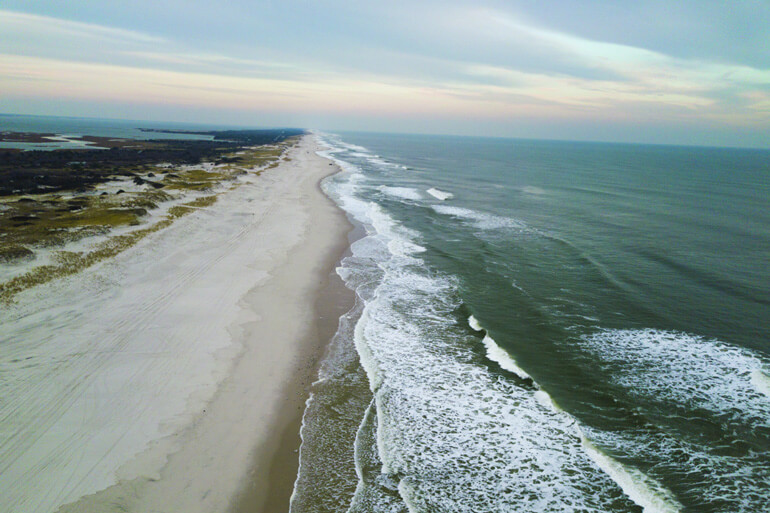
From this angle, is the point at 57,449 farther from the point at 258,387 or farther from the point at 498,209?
the point at 498,209

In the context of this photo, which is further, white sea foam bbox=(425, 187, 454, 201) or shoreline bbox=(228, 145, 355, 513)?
white sea foam bbox=(425, 187, 454, 201)

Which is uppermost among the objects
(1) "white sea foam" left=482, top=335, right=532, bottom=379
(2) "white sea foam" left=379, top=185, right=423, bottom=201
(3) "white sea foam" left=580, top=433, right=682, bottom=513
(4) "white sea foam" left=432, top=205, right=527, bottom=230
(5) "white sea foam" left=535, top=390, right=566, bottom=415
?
(2) "white sea foam" left=379, top=185, right=423, bottom=201

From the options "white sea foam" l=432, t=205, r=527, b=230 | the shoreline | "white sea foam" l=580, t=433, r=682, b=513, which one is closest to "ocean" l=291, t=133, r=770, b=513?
"white sea foam" l=580, t=433, r=682, b=513

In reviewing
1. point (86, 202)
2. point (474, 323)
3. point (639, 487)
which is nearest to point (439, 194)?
point (474, 323)

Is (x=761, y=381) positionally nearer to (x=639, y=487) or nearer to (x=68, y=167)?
(x=639, y=487)

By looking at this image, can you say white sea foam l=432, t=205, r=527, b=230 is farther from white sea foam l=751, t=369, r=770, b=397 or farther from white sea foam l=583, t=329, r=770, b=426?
white sea foam l=751, t=369, r=770, b=397

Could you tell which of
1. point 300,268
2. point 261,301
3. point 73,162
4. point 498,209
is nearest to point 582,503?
point 261,301

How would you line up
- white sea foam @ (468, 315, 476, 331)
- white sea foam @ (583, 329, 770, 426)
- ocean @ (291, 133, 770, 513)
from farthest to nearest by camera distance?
white sea foam @ (468, 315, 476, 331), white sea foam @ (583, 329, 770, 426), ocean @ (291, 133, 770, 513)
